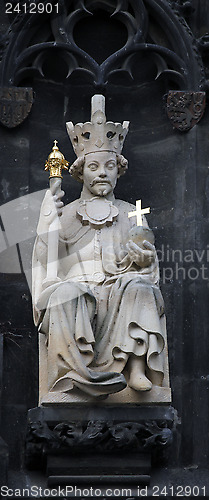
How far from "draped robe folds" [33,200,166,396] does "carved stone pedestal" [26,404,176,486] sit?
0.23m

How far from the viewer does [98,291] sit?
15977 millimetres

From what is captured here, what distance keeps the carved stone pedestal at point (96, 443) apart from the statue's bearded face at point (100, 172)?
6.05ft

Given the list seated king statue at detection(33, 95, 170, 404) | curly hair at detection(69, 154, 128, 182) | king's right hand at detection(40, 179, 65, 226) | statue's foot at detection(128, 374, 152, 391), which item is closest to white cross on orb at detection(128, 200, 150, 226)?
seated king statue at detection(33, 95, 170, 404)

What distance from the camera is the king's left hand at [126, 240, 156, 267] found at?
16.0 metres

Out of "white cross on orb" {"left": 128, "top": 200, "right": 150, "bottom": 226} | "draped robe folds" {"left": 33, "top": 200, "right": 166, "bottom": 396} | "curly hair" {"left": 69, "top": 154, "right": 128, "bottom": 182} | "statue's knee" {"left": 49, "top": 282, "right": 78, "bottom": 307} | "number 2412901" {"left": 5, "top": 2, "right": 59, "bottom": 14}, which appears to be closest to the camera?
"draped robe folds" {"left": 33, "top": 200, "right": 166, "bottom": 396}

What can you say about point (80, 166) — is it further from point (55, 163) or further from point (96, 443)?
point (96, 443)

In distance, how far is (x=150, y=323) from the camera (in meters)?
15.5

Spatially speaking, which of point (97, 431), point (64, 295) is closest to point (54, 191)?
point (64, 295)

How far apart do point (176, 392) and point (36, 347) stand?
1128 millimetres

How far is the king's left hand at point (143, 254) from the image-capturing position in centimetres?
1598

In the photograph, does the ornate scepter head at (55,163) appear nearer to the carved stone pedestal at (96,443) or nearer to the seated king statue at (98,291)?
the seated king statue at (98,291)

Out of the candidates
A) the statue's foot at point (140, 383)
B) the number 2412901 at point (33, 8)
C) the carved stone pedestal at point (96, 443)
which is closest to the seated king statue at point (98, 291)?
the statue's foot at point (140, 383)

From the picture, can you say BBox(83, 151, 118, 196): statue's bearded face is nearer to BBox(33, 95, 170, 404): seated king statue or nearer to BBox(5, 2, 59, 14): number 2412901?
BBox(33, 95, 170, 404): seated king statue

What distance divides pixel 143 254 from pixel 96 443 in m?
1.48
